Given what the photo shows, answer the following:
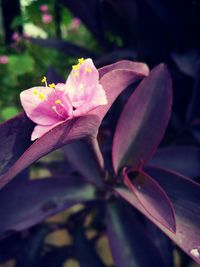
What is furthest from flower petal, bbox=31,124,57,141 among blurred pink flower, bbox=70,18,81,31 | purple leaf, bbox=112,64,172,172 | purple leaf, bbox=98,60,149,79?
blurred pink flower, bbox=70,18,81,31

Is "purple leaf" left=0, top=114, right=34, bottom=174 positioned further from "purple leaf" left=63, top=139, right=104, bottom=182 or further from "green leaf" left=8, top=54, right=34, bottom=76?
"green leaf" left=8, top=54, right=34, bottom=76

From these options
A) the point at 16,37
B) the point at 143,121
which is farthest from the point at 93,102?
the point at 16,37

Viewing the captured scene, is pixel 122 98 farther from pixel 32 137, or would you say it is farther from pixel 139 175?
pixel 32 137

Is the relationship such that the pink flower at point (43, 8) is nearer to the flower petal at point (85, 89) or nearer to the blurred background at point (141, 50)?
the blurred background at point (141, 50)

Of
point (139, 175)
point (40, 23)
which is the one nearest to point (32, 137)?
point (139, 175)

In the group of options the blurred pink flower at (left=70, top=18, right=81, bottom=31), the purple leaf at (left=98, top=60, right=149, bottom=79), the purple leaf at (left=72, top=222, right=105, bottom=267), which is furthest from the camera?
the blurred pink flower at (left=70, top=18, right=81, bottom=31)

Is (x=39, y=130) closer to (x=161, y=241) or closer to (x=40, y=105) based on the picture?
(x=40, y=105)
